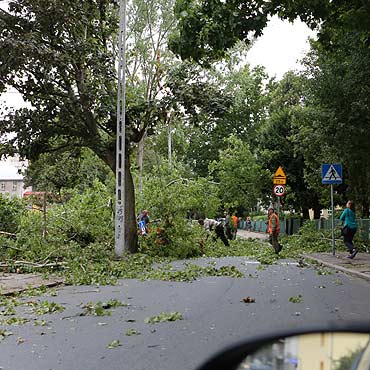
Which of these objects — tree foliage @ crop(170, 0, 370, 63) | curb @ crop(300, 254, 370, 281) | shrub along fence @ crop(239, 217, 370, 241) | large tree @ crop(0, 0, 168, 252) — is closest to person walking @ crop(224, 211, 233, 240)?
shrub along fence @ crop(239, 217, 370, 241)

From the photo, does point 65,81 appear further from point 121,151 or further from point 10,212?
point 10,212

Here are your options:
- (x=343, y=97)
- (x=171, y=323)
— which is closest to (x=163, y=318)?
(x=171, y=323)

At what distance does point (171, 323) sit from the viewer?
23.3ft

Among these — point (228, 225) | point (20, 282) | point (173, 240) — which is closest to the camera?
point (20, 282)

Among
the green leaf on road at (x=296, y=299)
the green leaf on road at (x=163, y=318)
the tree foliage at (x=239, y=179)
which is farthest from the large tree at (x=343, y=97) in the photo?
the tree foliage at (x=239, y=179)

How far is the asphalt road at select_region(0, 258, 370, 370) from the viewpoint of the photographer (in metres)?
5.40

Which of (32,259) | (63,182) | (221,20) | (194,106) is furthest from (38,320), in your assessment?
(63,182)

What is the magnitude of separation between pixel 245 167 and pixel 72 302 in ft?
102

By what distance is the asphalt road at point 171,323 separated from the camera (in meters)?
5.40

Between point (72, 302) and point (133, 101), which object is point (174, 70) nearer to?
point (133, 101)

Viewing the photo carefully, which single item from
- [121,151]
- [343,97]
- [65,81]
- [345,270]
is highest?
[65,81]

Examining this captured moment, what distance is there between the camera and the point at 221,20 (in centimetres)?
996

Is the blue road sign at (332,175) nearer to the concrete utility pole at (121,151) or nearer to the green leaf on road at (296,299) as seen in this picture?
the concrete utility pole at (121,151)

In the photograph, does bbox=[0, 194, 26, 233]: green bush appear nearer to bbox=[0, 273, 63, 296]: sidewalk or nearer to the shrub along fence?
bbox=[0, 273, 63, 296]: sidewalk
